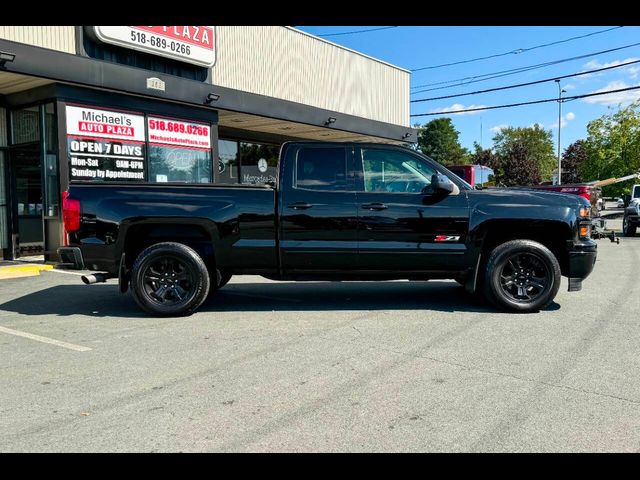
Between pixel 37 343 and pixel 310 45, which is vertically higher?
pixel 310 45

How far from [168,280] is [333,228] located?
2.07 metres

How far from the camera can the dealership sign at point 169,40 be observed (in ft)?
38.0

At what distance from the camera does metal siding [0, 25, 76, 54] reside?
10102 millimetres

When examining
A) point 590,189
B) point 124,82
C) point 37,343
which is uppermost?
point 124,82

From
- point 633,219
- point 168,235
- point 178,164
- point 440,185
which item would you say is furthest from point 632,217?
point 168,235

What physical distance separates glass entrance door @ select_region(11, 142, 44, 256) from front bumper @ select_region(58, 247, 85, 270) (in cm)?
708

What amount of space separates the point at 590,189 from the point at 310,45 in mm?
9514

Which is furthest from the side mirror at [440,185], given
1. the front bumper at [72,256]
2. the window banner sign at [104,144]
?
the window banner sign at [104,144]

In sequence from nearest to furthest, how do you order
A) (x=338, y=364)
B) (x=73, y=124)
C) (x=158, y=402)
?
(x=158, y=402)
(x=338, y=364)
(x=73, y=124)

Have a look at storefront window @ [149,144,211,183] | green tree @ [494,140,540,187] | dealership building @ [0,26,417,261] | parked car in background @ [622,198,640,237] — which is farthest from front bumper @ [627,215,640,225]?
green tree @ [494,140,540,187]

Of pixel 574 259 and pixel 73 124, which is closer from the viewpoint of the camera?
pixel 574 259
